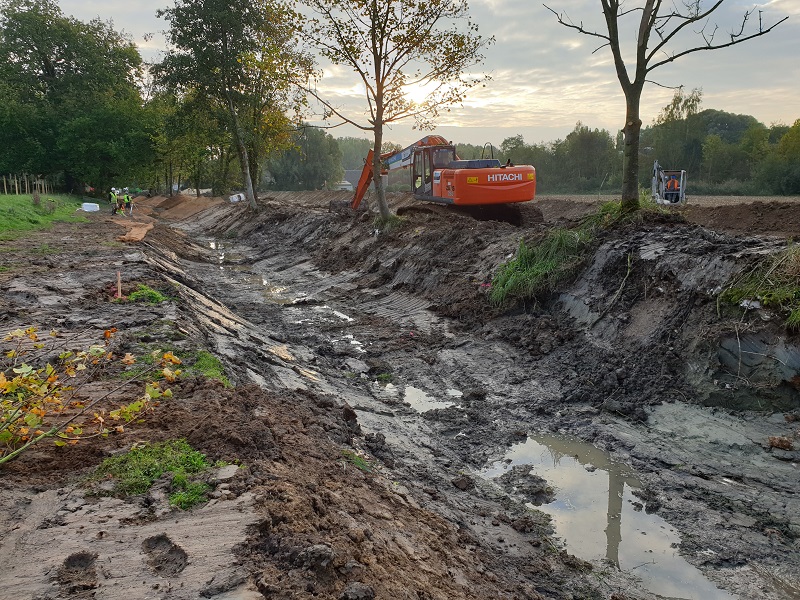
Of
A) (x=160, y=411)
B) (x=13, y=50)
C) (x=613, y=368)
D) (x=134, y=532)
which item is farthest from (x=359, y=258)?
(x=13, y=50)

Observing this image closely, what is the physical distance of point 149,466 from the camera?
379 centimetres

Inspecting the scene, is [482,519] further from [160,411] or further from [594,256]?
[594,256]

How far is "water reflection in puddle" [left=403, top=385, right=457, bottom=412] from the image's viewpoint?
25.0ft

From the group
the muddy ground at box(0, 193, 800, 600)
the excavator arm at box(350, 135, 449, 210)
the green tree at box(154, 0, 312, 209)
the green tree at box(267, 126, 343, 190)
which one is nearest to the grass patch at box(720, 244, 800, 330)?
the muddy ground at box(0, 193, 800, 600)

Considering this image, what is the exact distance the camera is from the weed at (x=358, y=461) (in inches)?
193

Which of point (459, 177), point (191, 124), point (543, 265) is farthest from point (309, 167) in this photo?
point (543, 265)

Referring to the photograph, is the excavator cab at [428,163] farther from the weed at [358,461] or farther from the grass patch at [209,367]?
the weed at [358,461]

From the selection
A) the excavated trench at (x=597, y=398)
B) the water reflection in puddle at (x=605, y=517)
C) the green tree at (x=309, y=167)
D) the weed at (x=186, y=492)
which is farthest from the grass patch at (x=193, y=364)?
the green tree at (x=309, y=167)

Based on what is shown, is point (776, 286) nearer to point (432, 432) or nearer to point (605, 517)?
point (605, 517)

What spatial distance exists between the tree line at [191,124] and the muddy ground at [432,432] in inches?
614

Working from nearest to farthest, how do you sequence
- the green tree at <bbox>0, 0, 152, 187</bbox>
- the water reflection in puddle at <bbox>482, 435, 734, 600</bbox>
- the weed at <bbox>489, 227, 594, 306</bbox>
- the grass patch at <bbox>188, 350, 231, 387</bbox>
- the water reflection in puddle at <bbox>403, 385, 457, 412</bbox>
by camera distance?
the water reflection in puddle at <bbox>482, 435, 734, 600</bbox> → the grass patch at <bbox>188, 350, 231, 387</bbox> → the water reflection in puddle at <bbox>403, 385, 457, 412</bbox> → the weed at <bbox>489, 227, 594, 306</bbox> → the green tree at <bbox>0, 0, 152, 187</bbox>

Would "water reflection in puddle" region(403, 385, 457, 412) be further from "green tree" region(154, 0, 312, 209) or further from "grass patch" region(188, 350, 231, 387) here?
"green tree" region(154, 0, 312, 209)

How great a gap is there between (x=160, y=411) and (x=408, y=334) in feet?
20.7

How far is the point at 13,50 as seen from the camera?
139 feet
